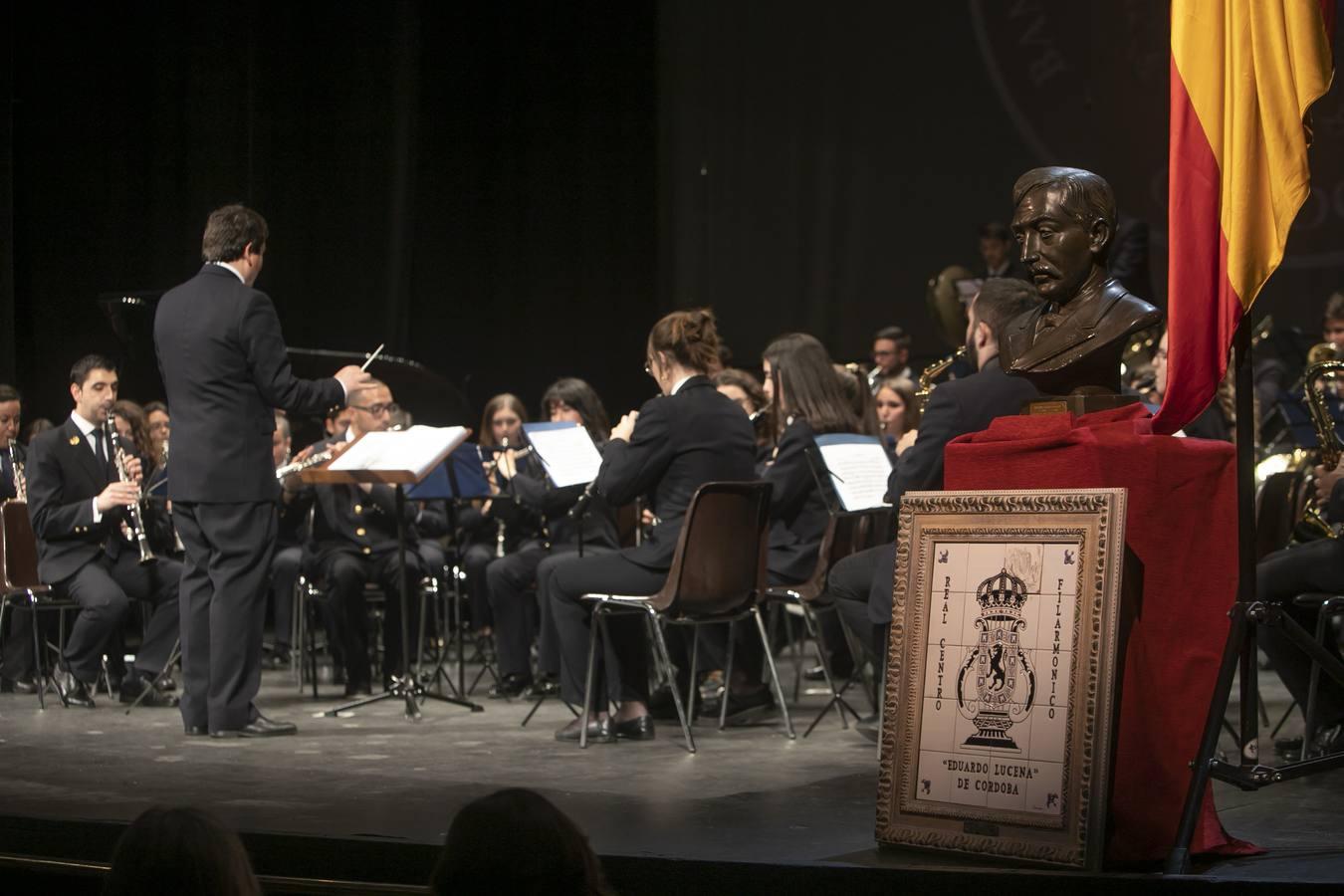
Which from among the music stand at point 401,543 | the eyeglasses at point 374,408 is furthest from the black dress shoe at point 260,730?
the eyeglasses at point 374,408

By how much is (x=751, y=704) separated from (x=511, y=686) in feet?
3.65

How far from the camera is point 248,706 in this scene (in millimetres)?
5316

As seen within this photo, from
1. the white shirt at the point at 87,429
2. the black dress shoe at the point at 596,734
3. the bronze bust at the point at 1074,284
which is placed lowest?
the black dress shoe at the point at 596,734

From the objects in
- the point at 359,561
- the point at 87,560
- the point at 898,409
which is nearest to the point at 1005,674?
the point at 359,561

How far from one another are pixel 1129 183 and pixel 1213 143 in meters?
6.74

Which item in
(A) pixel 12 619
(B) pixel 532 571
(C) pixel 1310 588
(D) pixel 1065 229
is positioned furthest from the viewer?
(A) pixel 12 619

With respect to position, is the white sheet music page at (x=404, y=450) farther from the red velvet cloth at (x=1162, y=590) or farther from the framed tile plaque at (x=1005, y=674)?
the red velvet cloth at (x=1162, y=590)

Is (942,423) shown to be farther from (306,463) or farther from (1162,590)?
(306,463)

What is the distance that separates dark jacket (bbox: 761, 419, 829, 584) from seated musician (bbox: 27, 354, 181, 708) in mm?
2357

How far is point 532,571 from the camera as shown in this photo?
671cm

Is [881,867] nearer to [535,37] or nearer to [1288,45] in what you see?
[1288,45]

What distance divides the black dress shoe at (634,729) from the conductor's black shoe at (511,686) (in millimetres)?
1245

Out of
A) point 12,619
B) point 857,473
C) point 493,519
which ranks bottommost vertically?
point 12,619

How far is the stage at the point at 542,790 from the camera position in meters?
2.98
